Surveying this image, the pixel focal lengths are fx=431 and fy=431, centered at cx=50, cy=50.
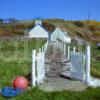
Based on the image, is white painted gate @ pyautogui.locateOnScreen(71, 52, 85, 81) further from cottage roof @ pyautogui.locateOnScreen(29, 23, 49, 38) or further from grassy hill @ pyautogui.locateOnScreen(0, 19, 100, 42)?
grassy hill @ pyautogui.locateOnScreen(0, 19, 100, 42)

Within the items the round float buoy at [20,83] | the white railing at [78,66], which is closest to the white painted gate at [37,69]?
the round float buoy at [20,83]

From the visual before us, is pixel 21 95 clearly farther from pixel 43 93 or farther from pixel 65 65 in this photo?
pixel 65 65

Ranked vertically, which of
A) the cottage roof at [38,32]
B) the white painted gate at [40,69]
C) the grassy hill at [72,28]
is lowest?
the white painted gate at [40,69]

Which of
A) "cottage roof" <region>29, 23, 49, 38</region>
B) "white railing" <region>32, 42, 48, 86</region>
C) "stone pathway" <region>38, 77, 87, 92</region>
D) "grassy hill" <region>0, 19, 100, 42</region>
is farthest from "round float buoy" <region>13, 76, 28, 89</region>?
"grassy hill" <region>0, 19, 100, 42</region>

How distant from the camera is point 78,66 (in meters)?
16.0

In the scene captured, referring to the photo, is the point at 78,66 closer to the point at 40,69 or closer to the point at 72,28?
the point at 40,69

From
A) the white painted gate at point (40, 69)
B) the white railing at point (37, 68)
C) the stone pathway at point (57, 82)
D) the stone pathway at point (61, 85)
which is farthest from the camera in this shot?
the white painted gate at point (40, 69)

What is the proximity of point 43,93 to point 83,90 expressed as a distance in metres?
1.44

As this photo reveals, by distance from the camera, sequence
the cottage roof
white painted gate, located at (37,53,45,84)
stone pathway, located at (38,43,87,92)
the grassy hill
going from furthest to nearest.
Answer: the grassy hill, the cottage roof, white painted gate, located at (37,53,45,84), stone pathway, located at (38,43,87,92)

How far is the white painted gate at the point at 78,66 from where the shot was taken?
1544cm

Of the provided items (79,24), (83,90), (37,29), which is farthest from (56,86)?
(79,24)

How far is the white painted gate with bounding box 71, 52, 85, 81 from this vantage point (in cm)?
1544

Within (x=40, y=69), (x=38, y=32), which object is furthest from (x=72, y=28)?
(x=40, y=69)

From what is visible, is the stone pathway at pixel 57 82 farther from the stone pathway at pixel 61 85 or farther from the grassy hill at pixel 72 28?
the grassy hill at pixel 72 28
